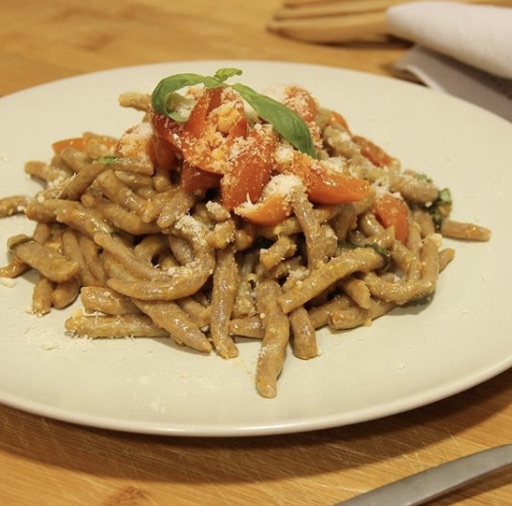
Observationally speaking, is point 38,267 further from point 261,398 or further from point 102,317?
point 261,398

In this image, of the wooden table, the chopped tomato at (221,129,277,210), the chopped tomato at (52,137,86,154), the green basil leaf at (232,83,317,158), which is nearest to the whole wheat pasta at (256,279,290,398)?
the wooden table

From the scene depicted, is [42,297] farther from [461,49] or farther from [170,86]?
[461,49]

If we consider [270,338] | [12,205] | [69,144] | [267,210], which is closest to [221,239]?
[267,210]

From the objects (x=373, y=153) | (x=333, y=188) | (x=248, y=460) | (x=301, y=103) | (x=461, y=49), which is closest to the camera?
(x=248, y=460)

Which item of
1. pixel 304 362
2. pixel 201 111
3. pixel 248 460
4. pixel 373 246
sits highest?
pixel 201 111

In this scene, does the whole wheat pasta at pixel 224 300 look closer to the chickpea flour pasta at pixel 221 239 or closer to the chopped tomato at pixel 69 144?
the chickpea flour pasta at pixel 221 239

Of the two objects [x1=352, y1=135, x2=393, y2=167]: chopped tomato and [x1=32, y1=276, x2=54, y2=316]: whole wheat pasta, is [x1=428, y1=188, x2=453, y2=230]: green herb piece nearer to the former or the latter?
[x1=352, y1=135, x2=393, y2=167]: chopped tomato

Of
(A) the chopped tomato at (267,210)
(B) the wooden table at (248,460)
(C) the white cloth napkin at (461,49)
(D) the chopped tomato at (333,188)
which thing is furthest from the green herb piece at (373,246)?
(C) the white cloth napkin at (461,49)
